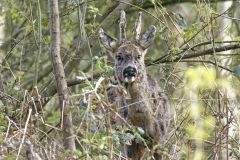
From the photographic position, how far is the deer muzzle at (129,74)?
324 inches

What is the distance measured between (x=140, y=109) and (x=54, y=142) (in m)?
3.11

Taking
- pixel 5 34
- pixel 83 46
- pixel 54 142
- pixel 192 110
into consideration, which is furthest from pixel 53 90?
pixel 5 34

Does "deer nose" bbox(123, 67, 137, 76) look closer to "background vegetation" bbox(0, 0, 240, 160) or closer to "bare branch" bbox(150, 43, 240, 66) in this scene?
"background vegetation" bbox(0, 0, 240, 160)

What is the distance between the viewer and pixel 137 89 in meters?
8.45

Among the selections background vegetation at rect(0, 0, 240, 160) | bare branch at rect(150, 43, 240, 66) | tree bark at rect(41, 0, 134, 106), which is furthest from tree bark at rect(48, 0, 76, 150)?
bare branch at rect(150, 43, 240, 66)

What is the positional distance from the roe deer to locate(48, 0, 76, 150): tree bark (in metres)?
1.74

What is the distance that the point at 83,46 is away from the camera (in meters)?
8.75

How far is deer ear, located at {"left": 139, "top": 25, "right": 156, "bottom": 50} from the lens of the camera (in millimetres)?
9008

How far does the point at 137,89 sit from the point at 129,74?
0.34 m

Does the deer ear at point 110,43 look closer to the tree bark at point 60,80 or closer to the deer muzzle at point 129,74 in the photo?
the deer muzzle at point 129,74

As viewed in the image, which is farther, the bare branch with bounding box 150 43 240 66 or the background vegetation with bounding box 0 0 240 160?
the bare branch with bounding box 150 43 240 66

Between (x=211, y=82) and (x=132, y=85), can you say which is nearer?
(x=211, y=82)

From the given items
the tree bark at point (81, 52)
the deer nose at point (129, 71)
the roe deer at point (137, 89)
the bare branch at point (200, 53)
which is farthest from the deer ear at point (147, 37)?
the deer nose at point (129, 71)

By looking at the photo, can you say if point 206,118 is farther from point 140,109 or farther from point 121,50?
point 121,50
